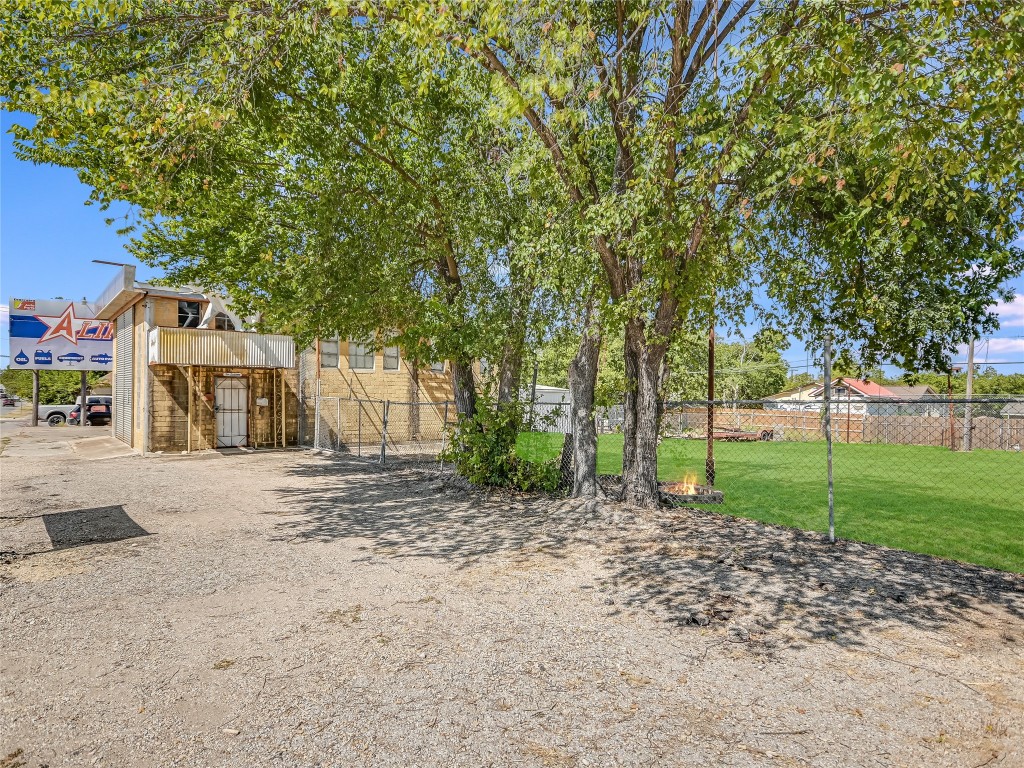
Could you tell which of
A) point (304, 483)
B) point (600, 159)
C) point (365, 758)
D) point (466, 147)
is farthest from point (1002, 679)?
point (304, 483)

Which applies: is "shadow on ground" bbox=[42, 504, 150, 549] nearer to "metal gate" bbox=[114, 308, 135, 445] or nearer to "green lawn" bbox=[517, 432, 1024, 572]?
"green lawn" bbox=[517, 432, 1024, 572]

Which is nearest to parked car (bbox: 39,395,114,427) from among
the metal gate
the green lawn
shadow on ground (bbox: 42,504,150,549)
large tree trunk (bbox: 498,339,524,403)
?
the metal gate

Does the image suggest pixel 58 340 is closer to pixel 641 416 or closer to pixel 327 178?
pixel 327 178

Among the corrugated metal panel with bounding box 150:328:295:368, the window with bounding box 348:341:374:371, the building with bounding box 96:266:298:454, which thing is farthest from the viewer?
the window with bounding box 348:341:374:371

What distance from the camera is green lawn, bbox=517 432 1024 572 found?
770 centimetres

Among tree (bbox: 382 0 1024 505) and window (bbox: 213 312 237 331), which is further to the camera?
window (bbox: 213 312 237 331)

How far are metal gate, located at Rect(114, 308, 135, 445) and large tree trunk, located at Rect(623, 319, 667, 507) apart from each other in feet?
58.9

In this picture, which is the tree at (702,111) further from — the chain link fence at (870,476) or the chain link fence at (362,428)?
the chain link fence at (362,428)

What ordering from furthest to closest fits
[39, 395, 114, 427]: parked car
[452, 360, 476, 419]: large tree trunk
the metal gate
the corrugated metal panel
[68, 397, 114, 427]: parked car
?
[39, 395, 114, 427]: parked car
[68, 397, 114, 427]: parked car
the metal gate
the corrugated metal panel
[452, 360, 476, 419]: large tree trunk

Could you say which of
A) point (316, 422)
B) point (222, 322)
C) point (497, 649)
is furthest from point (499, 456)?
point (222, 322)

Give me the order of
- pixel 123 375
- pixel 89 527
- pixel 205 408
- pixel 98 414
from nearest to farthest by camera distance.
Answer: pixel 89 527 < pixel 205 408 < pixel 123 375 < pixel 98 414

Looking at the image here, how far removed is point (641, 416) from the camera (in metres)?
8.62

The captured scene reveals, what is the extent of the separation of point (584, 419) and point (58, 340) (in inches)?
1370

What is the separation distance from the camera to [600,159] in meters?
9.38
